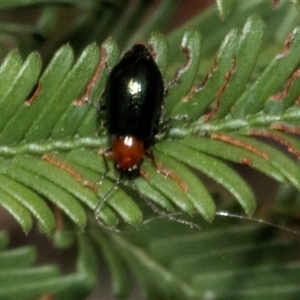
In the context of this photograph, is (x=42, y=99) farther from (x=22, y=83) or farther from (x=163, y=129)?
(x=163, y=129)

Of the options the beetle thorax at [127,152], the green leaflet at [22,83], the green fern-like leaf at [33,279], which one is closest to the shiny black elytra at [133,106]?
the beetle thorax at [127,152]

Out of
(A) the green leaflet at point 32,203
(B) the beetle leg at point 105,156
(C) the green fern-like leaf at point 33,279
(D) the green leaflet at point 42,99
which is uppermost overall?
(D) the green leaflet at point 42,99

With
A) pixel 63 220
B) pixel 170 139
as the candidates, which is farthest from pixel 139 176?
pixel 63 220

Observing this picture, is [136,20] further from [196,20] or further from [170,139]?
[170,139]

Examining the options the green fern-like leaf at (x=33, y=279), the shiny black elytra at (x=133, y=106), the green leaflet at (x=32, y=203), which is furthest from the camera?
the green fern-like leaf at (x=33, y=279)

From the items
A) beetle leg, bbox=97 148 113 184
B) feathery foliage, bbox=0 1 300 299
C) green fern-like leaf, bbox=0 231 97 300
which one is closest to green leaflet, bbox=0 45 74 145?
feathery foliage, bbox=0 1 300 299

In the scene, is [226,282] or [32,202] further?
[226,282]

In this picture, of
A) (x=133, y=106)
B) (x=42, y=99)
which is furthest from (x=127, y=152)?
(x=42, y=99)

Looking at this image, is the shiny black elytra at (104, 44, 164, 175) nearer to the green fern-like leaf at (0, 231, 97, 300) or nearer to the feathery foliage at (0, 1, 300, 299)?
the feathery foliage at (0, 1, 300, 299)

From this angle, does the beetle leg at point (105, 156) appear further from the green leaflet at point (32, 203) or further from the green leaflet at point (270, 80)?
the green leaflet at point (270, 80)
